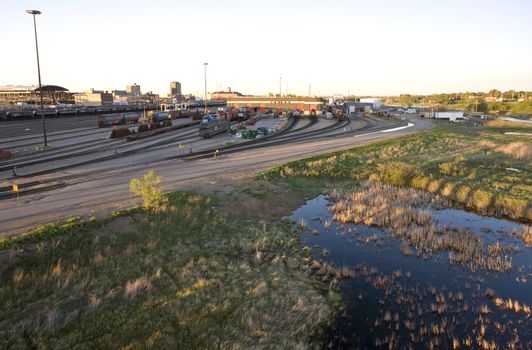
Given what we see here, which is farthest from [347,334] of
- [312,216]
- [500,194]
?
[500,194]

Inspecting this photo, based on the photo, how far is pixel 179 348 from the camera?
12.2 m

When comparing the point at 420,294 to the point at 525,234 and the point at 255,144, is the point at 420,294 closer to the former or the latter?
the point at 525,234

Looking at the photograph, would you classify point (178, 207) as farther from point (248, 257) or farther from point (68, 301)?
point (68, 301)

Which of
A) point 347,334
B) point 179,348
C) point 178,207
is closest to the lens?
point 179,348

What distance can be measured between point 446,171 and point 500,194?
8612 millimetres

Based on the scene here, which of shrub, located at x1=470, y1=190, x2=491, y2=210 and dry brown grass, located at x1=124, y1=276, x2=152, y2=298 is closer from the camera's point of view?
dry brown grass, located at x1=124, y1=276, x2=152, y2=298

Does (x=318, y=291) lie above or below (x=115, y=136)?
below

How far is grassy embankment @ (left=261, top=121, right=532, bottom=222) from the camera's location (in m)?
29.7

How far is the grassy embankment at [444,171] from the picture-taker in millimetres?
29656

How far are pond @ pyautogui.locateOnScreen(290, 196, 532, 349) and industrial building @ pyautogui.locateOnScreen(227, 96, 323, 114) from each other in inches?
4538

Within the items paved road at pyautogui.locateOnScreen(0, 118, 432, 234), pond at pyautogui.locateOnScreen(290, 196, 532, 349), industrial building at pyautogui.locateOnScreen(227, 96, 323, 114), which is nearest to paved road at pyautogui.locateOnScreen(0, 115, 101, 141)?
paved road at pyautogui.locateOnScreen(0, 118, 432, 234)

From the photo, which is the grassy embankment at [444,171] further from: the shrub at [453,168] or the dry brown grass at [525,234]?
the dry brown grass at [525,234]

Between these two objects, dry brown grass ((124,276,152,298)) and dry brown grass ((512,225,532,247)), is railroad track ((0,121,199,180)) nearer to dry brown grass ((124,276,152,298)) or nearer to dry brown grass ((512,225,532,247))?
dry brown grass ((124,276,152,298))

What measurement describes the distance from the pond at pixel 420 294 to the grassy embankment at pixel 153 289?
57.7 inches
